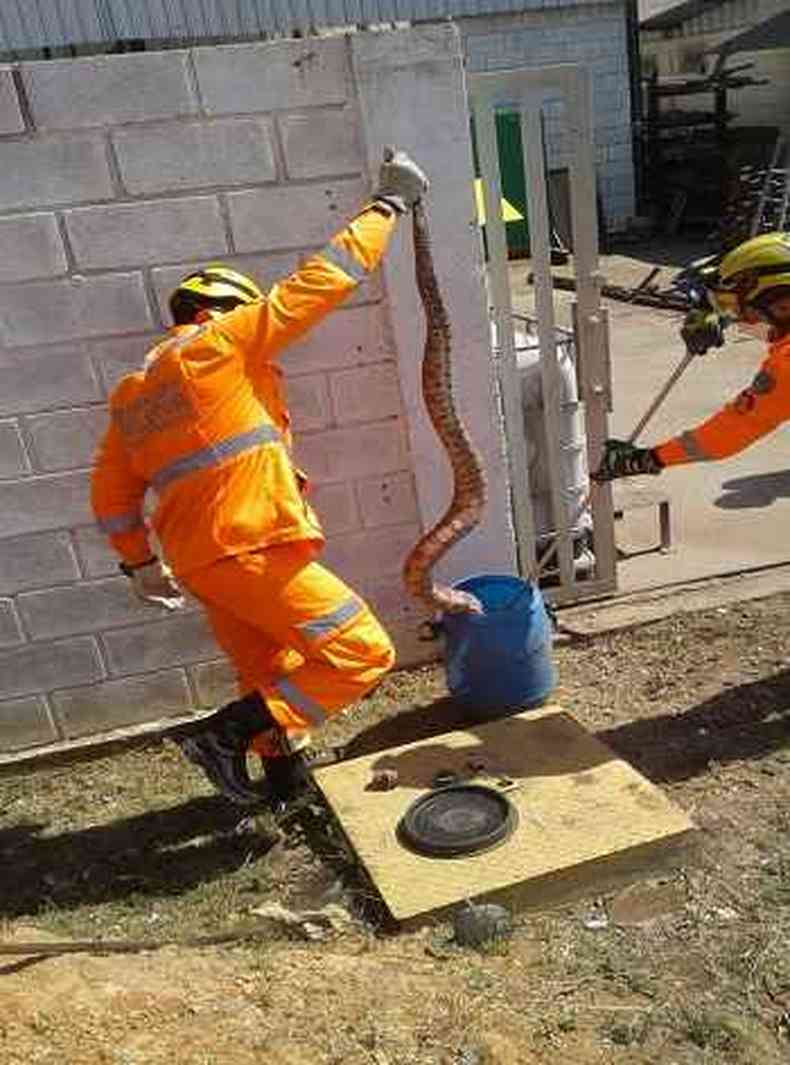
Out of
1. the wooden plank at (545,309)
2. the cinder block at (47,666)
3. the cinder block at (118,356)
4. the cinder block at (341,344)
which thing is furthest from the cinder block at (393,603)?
the cinder block at (118,356)

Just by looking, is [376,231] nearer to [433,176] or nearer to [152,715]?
[433,176]

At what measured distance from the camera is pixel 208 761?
3.75 m

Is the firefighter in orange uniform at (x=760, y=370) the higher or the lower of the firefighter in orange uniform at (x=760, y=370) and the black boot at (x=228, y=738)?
the higher

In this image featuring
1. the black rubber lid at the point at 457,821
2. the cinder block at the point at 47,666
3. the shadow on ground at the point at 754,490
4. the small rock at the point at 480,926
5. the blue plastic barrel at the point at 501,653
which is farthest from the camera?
the shadow on ground at the point at 754,490

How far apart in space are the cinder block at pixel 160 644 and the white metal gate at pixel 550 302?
142 centimetres

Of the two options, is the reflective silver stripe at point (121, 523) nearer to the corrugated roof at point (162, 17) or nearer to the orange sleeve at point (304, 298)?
the orange sleeve at point (304, 298)

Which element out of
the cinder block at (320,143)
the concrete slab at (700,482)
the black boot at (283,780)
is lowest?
the concrete slab at (700,482)

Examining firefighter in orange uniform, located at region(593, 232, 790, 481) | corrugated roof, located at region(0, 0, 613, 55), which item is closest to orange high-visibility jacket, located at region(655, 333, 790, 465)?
firefighter in orange uniform, located at region(593, 232, 790, 481)

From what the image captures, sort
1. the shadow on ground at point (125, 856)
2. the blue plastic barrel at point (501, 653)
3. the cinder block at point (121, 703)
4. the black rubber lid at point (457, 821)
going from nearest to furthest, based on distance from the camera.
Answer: the black rubber lid at point (457, 821) < the shadow on ground at point (125, 856) < the blue plastic barrel at point (501, 653) < the cinder block at point (121, 703)

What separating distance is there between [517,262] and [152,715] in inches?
488

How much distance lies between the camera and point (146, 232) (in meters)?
4.08

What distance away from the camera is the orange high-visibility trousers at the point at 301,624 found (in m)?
3.55

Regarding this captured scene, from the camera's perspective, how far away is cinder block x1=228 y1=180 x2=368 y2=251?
414 centimetres

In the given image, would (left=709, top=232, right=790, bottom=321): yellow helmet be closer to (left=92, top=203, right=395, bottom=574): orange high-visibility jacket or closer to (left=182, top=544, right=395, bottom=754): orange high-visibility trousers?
(left=92, top=203, right=395, bottom=574): orange high-visibility jacket
